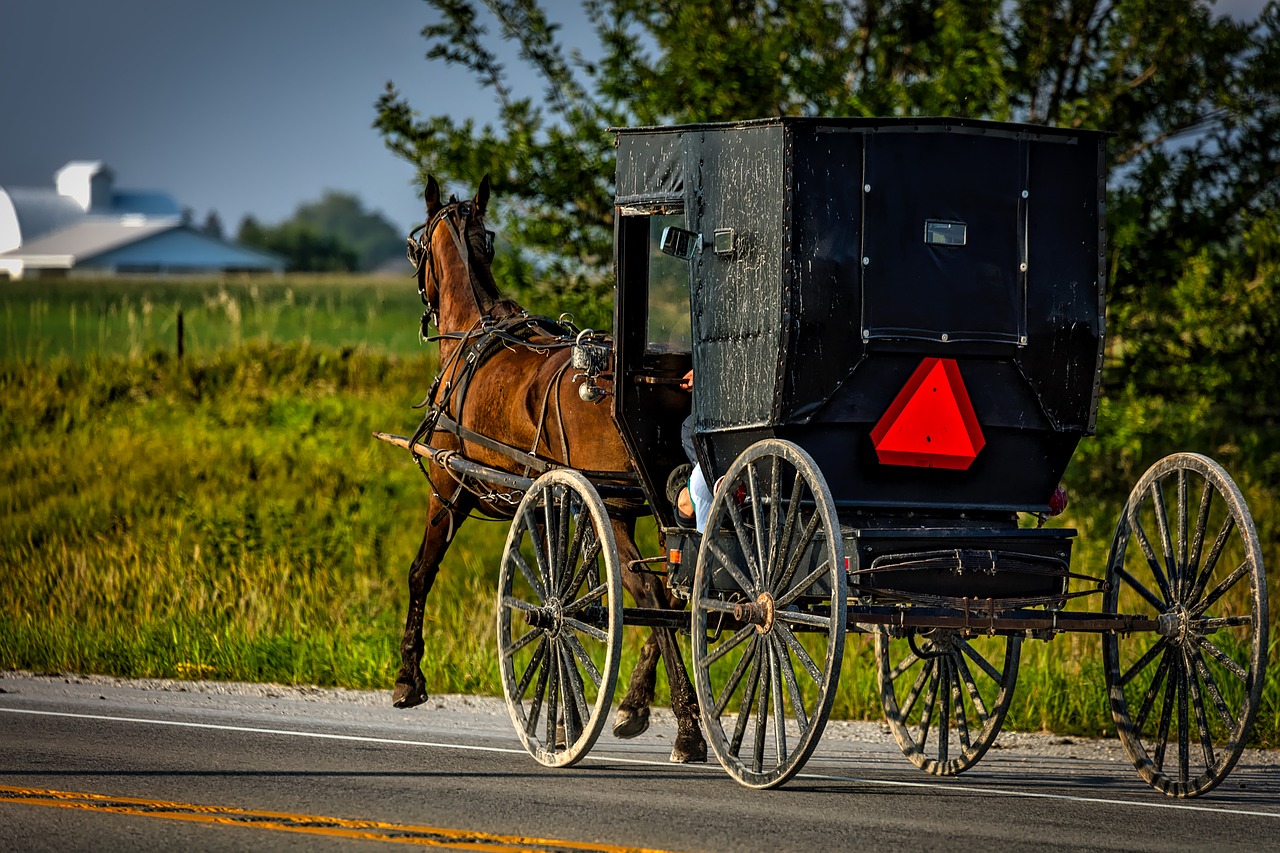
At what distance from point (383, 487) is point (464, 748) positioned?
38.4 feet

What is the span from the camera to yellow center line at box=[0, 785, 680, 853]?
18.9 ft

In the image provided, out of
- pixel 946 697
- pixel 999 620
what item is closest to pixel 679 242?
pixel 999 620

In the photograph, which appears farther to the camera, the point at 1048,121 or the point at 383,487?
the point at 383,487

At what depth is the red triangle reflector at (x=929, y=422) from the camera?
23.2 feet

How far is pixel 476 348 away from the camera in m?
9.80

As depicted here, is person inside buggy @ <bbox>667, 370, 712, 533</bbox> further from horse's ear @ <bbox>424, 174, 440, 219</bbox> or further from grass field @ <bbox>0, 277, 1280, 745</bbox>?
horse's ear @ <bbox>424, 174, 440, 219</bbox>

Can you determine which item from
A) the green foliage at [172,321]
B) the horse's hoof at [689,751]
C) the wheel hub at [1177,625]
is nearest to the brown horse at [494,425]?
the horse's hoof at [689,751]

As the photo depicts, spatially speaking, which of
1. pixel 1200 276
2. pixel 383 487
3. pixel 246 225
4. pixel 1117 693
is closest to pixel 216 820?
pixel 1117 693

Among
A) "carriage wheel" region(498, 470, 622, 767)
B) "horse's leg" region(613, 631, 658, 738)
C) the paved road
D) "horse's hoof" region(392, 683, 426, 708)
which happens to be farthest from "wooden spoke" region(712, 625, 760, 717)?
"horse's hoof" region(392, 683, 426, 708)

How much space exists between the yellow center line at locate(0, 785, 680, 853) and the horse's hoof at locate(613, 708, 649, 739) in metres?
2.69

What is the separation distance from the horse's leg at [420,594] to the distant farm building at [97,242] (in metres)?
76.1

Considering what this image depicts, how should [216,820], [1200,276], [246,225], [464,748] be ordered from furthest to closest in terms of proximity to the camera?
[246,225], [1200,276], [464,748], [216,820]

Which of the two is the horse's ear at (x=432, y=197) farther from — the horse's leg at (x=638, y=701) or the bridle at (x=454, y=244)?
the horse's leg at (x=638, y=701)

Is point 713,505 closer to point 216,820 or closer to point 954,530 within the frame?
point 954,530
